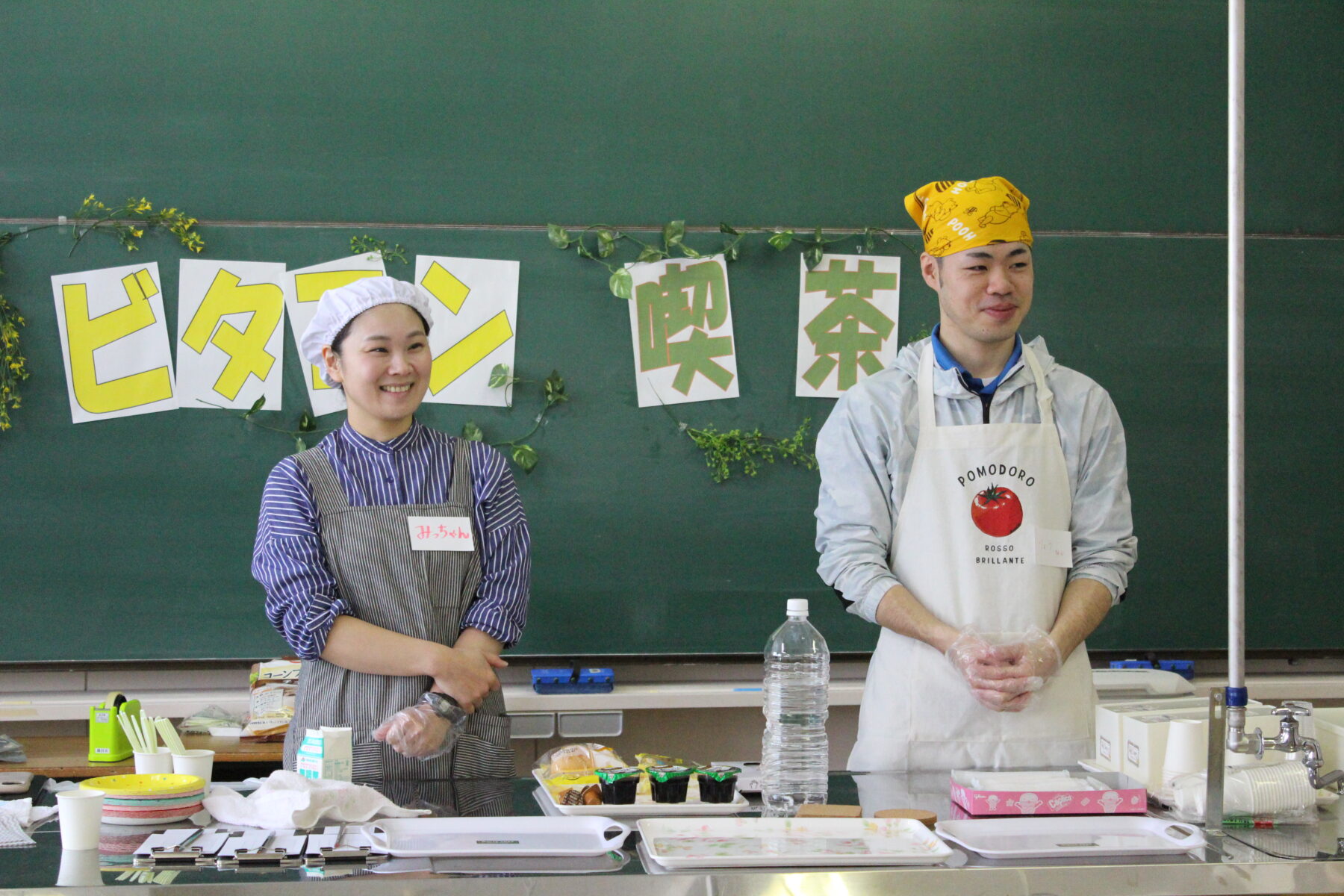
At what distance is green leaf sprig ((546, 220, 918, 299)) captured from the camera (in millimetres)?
3518

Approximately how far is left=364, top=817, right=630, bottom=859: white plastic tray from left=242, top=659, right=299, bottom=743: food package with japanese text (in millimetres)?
1697

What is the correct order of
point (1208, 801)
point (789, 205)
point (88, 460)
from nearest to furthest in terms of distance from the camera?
1. point (1208, 801)
2. point (88, 460)
3. point (789, 205)

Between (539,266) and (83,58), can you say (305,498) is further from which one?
(83,58)

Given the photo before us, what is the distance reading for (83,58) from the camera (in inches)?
133

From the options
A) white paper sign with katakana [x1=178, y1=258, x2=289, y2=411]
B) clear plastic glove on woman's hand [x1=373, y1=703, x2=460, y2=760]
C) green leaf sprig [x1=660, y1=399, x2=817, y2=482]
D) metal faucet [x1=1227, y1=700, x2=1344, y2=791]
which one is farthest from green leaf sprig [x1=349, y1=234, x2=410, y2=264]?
metal faucet [x1=1227, y1=700, x2=1344, y2=791]

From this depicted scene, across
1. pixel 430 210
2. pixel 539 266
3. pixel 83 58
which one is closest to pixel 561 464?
pixel 539 266

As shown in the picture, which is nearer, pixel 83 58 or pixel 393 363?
pixel 393 363

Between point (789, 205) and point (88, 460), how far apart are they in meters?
2.07

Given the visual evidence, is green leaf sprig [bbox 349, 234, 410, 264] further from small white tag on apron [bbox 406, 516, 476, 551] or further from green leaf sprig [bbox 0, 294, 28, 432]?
small white tag on apron [bbox 406, 516, 476, 551]

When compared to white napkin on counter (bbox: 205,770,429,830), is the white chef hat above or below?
above

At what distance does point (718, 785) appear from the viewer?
5.70ft

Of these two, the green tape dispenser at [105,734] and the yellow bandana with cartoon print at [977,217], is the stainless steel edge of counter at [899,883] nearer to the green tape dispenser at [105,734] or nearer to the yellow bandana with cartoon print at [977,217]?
the yellow bandana with cartoon print at [977,217]

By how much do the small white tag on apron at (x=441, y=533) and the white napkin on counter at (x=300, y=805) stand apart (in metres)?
0.71

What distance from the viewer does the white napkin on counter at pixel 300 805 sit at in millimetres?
1580
